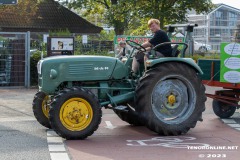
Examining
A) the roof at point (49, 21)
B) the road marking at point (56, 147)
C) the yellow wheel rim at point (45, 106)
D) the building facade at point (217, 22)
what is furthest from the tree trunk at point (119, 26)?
the road marking at point (56, 147)

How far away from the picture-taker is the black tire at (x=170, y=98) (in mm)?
10570

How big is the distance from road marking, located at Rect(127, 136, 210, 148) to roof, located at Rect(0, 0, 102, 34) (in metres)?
34.7

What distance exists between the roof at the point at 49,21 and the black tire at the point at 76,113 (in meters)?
34.5

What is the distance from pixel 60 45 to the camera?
2095cm

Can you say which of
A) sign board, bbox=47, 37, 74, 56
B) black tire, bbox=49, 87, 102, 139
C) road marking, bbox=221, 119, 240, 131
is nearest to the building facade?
sign board, bbox=47, 37, 74, 56

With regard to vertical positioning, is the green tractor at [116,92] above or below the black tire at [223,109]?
above

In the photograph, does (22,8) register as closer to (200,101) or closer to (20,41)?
(20,41)

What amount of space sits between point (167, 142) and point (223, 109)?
366cm

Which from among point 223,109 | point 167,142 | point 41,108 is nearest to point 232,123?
point 223,109

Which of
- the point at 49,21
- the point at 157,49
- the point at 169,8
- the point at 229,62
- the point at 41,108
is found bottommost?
the point at 41,108

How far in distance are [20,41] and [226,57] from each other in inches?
391

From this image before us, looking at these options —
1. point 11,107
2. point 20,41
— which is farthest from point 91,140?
point 20,41

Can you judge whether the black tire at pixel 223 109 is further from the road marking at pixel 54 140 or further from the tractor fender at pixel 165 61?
the road marking at pixel 54 140

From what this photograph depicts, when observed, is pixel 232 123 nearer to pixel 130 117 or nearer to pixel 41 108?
pixel 130 117
